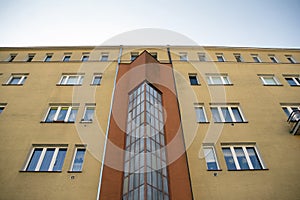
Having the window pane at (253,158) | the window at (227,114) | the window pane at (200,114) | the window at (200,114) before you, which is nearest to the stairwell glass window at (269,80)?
the window at (227,114)

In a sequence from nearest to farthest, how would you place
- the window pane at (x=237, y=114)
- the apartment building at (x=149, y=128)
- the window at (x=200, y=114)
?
the apartment building at (x=149, y=128), the window at (x=200, y=114), the window pane at (x=237, y=114)

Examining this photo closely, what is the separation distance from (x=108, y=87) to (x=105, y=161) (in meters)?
6.88

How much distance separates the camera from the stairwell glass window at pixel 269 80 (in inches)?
709

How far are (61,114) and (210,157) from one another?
1001cm

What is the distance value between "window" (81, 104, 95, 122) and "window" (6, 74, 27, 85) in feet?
21.9

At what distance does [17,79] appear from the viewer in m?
18.2

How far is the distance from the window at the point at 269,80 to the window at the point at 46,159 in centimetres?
1605

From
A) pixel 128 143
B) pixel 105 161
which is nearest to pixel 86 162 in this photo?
pixel 105 161

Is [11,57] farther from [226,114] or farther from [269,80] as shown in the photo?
[269,80]

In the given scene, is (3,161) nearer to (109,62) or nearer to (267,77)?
(109,62)

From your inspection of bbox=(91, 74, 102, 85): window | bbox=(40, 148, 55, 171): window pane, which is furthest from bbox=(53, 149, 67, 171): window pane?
bbox=(91, 74, 102, 85): window

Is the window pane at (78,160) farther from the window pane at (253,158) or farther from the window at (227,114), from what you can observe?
the window pane at (253,158)

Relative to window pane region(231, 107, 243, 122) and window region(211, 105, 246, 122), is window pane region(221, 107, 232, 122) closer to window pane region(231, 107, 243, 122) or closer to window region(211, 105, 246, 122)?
window region(211, 105, 246, 122)

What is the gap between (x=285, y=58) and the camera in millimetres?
21219
